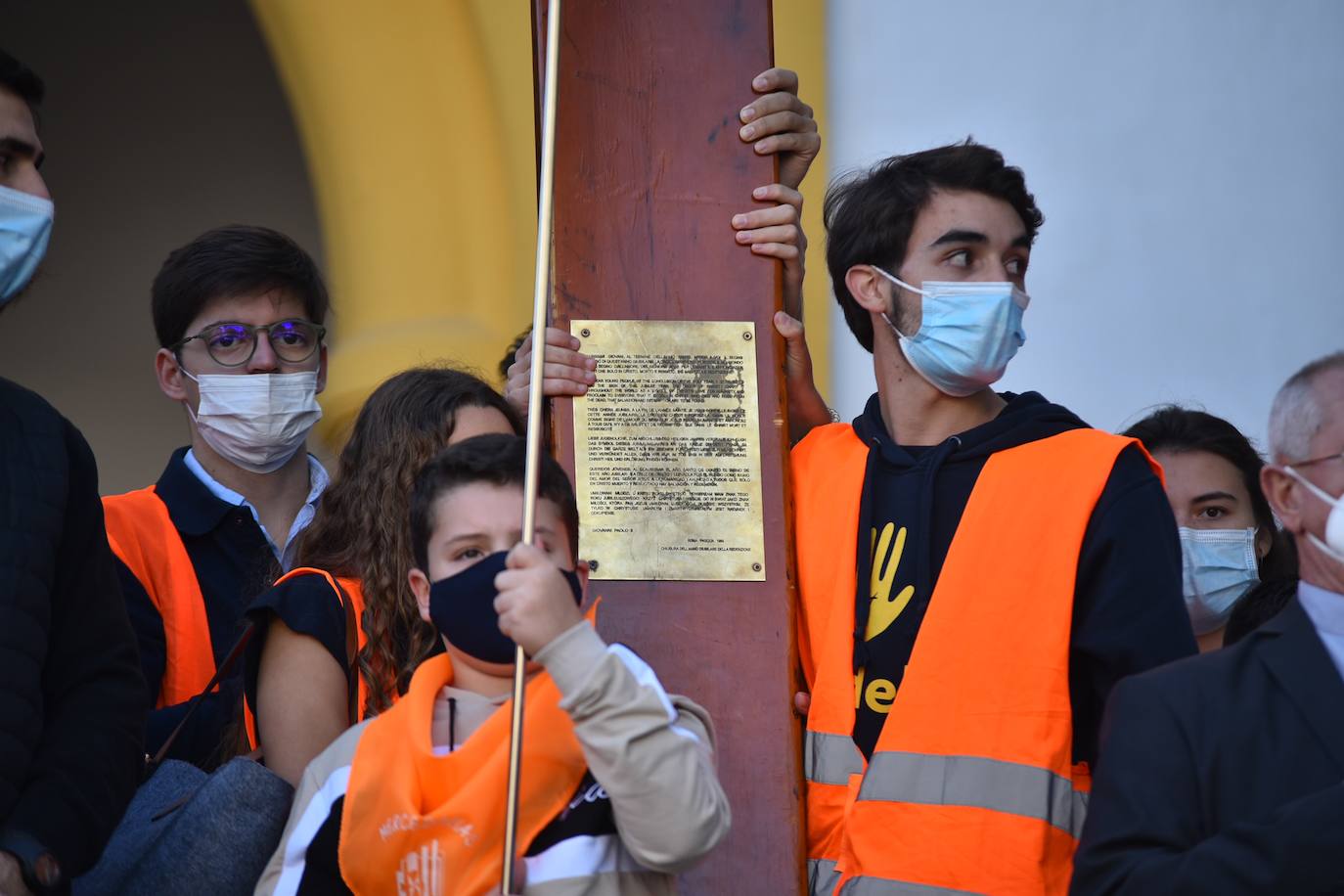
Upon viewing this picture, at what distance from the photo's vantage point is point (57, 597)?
96.1 inches

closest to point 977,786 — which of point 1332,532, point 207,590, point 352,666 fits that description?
point 1332,532

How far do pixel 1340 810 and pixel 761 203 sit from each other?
5.56ft

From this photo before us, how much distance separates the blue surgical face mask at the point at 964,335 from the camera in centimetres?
→ 316

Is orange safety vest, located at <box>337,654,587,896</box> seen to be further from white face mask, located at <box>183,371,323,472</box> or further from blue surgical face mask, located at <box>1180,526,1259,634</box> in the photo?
blue surgical face mask, located at <box>1180,526,1259,634</box>

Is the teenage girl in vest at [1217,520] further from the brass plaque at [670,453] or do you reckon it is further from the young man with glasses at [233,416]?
the young man with glasses at [233,416]

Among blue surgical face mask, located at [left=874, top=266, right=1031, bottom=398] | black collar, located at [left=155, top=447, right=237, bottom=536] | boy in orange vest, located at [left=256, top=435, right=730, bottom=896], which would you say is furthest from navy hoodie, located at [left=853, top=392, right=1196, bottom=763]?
black collar, located at [left=155, top=447, right=237, bottom=536]

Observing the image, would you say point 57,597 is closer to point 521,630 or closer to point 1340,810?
point 521,630

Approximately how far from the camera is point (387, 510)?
121 inches

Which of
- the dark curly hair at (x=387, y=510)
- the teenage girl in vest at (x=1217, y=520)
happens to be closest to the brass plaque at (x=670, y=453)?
the dark curly hair at (x=387, y=510)

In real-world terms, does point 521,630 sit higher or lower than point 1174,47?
lower

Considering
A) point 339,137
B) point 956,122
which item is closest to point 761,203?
point 956,122

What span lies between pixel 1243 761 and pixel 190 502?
7.77 ft

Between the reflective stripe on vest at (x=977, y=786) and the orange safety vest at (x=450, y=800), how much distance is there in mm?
682

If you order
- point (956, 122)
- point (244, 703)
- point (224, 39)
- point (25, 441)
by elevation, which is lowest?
point (244, 703)
